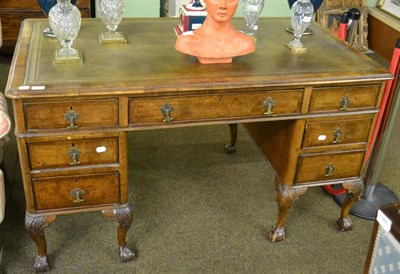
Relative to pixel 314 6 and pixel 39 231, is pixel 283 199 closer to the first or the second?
pixel 314 6

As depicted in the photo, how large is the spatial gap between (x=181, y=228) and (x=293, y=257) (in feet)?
1.75

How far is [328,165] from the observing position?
2.15 metres

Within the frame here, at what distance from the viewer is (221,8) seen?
73.3 inches

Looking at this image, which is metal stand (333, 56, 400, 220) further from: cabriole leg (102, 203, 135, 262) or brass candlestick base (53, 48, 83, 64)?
brass candlestick base (53, 48, 83, 64)

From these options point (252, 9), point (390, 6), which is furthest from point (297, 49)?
point (390, 6)

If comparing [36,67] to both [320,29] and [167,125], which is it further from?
[320,29]

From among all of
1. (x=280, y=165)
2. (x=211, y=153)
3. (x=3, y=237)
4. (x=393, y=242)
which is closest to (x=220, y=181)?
(x=211, y=153)

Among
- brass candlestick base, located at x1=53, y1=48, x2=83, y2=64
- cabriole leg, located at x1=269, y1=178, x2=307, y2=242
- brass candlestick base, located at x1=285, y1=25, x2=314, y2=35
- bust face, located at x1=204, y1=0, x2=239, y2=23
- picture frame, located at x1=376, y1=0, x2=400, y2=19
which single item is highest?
bust face, located at x1=204, y1=0, x2=239, y2=23

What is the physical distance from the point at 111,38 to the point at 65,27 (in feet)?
0.84

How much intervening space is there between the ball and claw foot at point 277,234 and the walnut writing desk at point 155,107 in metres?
0.10

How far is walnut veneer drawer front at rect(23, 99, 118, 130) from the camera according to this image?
1.70 metres

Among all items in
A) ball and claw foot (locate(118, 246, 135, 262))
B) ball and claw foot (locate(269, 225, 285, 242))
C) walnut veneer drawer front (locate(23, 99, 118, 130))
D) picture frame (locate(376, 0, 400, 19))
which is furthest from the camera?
picture frame (locate(376, 0, 400, 19))

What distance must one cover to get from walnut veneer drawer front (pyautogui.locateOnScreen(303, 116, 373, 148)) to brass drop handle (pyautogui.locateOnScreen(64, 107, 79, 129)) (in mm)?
904

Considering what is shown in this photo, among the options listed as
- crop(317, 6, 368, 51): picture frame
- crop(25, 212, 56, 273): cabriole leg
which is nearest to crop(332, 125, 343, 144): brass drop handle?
crop(25, 212, 56, 273): cabriole leg
